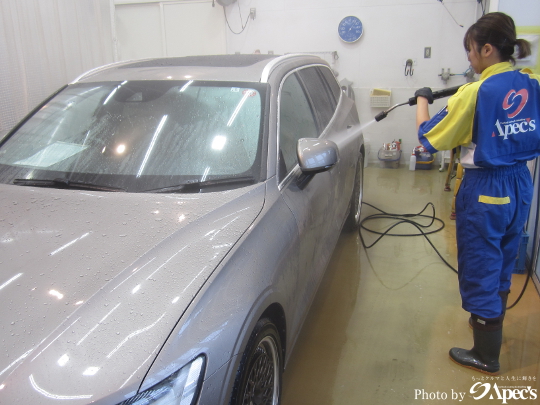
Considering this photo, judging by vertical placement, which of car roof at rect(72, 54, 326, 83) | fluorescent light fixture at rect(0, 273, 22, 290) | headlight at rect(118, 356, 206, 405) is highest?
car roof at rect(72, 54, 326, 83)

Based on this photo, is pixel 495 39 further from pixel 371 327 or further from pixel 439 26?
pixel 439 26

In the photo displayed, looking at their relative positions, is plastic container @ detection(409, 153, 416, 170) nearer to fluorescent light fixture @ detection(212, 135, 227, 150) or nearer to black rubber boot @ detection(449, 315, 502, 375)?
black rubber boot @ detection(449, 315, 502, 375)

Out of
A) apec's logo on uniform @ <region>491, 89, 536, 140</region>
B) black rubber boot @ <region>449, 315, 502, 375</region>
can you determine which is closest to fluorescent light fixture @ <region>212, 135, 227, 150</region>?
apec's logo on uniform @ <region>491, 89, 536, 140</region>

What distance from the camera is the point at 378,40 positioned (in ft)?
20.1

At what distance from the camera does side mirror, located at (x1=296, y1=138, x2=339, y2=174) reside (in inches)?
68.8

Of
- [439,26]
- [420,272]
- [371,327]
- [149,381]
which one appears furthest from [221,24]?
[149,381]

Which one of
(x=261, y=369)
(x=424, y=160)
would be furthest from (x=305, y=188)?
(x=424, y=160)

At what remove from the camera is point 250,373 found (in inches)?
52.0

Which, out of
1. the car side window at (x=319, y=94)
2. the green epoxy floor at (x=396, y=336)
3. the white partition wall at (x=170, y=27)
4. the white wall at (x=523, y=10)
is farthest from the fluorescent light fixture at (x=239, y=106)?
the white partition wall at (x=170, y=27)

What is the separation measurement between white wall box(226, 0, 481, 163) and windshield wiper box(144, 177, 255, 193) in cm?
517

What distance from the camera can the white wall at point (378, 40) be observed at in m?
5.84

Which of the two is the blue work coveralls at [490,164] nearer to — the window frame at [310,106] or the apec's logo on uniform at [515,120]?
the apec's logo on uniform at [515,120]

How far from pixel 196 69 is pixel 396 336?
180 centimetres

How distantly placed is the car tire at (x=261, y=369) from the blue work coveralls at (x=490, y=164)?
1026 mm
